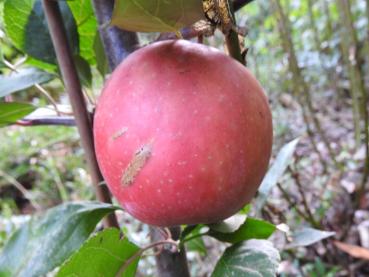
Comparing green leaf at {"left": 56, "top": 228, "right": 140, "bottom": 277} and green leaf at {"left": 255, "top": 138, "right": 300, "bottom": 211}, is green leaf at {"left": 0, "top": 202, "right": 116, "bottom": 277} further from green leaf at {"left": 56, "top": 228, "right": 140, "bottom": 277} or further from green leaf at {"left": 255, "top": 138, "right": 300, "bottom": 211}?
green leaf at {"left": 255, "top": 138, "right": 300, "bottom": 211}

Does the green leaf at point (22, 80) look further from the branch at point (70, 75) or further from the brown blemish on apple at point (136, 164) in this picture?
the brown blemish on apple at point (136, 164)

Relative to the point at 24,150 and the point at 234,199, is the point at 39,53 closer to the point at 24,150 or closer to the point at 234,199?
the point at 234,199

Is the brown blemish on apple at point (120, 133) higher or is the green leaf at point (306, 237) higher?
the brown blemish on apple at point (120, 133)

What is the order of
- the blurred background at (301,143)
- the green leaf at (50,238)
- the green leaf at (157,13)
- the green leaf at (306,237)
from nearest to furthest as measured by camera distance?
the green leaf at (157,13) → the green leaf at (50,238) → the green leaf at (306,237) → the blurred background at (301,143)

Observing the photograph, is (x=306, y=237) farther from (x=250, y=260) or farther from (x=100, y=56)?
(x=100, y=56)

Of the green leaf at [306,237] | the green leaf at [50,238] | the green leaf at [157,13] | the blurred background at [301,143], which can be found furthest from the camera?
the blurred background at [301,143]

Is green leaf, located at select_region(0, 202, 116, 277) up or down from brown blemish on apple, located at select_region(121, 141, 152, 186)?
down

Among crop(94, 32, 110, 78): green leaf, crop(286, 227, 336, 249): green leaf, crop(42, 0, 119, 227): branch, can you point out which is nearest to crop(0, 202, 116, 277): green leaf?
crop(42, 0, 119, 227): branch

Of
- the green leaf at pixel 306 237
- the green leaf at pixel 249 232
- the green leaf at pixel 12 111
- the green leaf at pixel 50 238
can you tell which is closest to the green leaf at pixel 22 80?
the green leaf at pixel 12 111
